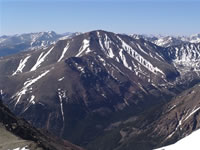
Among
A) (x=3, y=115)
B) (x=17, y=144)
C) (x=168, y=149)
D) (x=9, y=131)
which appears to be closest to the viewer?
(x=17, y=144)

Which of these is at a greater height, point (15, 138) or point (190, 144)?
point (15, 138)

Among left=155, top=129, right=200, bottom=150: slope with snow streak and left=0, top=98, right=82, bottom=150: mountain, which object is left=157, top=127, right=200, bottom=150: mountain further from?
left=0, top=98, right=82, bottom=150: mountain

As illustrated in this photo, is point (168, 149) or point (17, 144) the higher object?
point (17, 144)

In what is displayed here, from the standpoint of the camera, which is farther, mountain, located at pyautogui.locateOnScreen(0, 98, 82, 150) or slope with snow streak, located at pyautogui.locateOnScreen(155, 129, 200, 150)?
slope with snow streak, located at pyautogui.locateOnScreen(155, 129, 200, 150)

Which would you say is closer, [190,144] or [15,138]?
[190,144]

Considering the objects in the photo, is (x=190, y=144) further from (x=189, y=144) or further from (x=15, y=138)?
(x=15, y=138)

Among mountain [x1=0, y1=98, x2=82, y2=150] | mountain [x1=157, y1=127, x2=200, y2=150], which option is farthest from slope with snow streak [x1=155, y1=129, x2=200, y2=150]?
mountain [x1=0, y1=98, x2=82, y2=150]

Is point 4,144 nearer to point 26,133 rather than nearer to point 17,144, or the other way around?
point 17,144

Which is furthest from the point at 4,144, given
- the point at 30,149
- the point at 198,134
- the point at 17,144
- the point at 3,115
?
the point at 198,134

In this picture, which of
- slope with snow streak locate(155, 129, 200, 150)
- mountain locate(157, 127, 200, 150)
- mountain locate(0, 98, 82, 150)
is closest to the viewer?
mountain locate(0, 98, 82, 150)

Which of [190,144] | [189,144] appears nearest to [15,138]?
[189,144]

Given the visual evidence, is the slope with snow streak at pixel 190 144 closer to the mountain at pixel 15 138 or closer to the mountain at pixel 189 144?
the mountain at pixel 189 144
